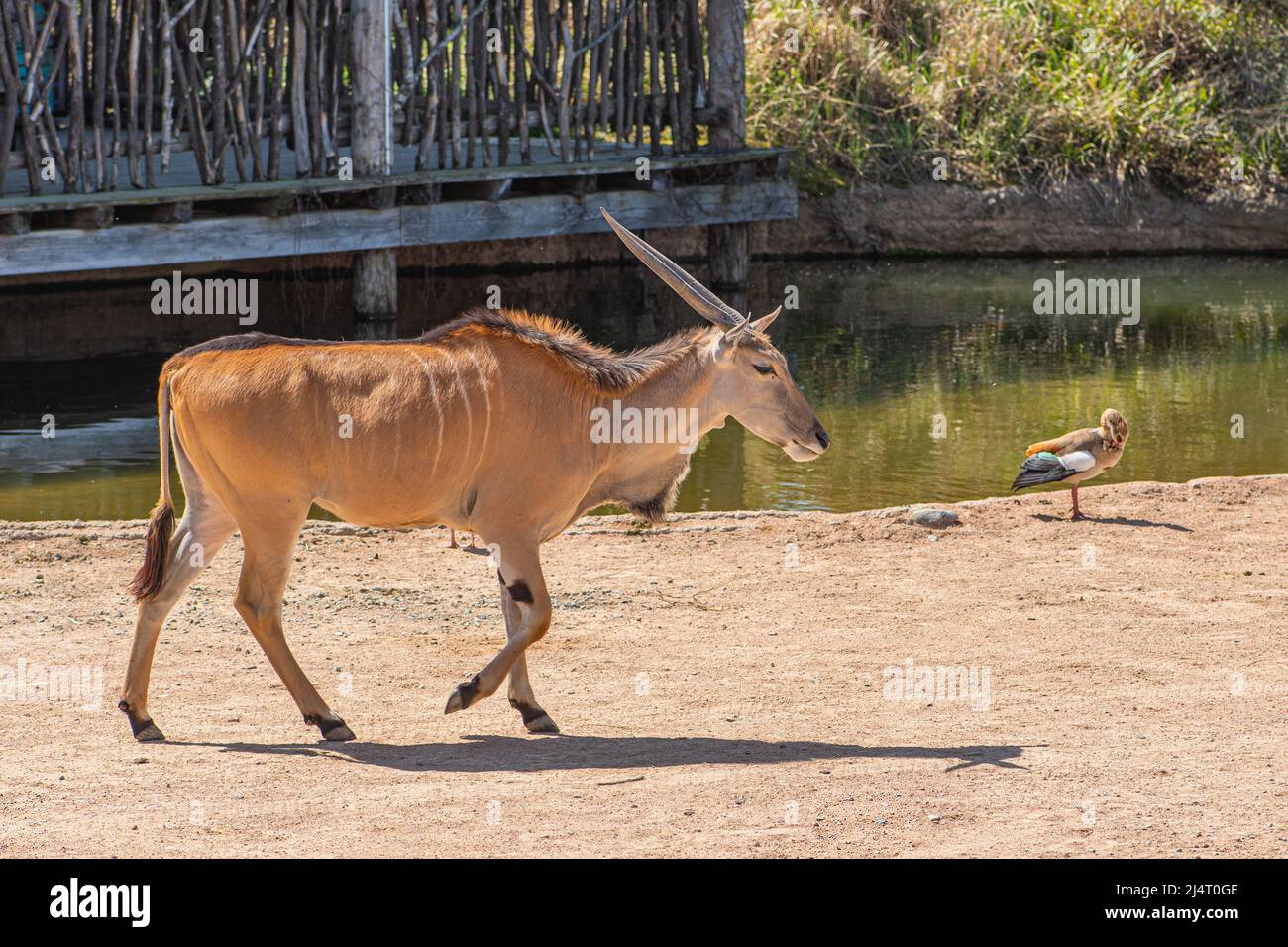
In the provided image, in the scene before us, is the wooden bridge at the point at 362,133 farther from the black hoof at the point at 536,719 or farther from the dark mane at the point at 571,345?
the black hoof at the point at 536,719

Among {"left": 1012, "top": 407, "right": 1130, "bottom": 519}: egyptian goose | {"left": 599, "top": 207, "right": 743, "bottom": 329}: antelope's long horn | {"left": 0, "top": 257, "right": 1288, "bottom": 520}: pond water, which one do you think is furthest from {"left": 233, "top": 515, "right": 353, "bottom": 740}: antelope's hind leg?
{"left": 1012, "top": 407, "right": 1130, "bottom": 519}: egyptian goose

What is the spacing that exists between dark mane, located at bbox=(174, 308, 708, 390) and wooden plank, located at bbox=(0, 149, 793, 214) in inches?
253

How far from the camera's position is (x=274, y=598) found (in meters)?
6.05

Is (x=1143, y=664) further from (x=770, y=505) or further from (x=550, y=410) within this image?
(x=770, y=505)

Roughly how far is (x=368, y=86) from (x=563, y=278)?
477 cm

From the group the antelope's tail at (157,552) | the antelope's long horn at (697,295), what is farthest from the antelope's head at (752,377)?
the antelope's tail at (157,552)

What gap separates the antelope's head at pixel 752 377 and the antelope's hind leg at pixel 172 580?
181 centimetres

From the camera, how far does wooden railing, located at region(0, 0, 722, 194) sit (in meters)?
12.7

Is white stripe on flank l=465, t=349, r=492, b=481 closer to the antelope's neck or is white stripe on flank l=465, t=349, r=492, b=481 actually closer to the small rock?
the antelope's neck

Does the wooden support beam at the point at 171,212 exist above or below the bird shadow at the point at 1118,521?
above

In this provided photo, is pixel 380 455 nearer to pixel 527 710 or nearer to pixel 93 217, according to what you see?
pixel 527 710

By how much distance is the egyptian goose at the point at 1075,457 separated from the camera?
30.8ft

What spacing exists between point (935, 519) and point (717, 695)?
2869 mm

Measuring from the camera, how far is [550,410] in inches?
251
